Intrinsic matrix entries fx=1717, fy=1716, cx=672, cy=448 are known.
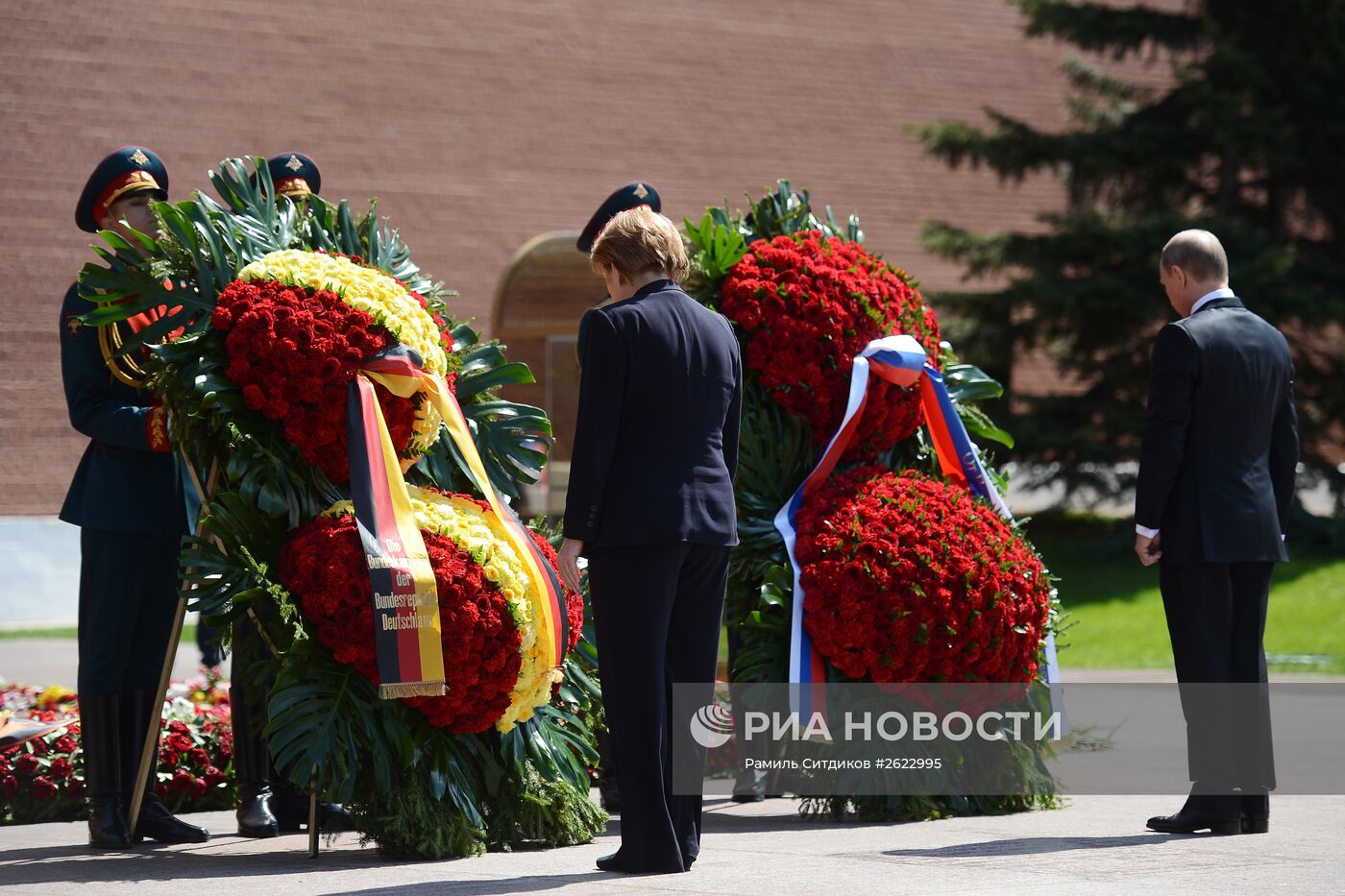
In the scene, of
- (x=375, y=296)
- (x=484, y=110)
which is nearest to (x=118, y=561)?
(x=375, y=296)

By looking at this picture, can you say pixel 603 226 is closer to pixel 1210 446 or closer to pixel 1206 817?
pixel 1210 446

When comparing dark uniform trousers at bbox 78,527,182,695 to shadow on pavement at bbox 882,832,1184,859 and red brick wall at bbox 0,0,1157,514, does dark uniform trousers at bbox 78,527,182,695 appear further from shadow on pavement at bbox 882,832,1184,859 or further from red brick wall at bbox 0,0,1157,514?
red brick wall at bbox 0,0,1157,514

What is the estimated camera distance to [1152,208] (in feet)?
57.3

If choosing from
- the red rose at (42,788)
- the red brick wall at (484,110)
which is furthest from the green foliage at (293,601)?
the red brick wall at (484,110)

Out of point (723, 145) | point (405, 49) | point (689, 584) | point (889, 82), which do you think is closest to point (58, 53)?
point (405, 49)

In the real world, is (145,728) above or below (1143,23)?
below

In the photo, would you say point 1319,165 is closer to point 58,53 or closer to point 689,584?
point 58,53

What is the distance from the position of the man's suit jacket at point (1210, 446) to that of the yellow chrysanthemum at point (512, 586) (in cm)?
190

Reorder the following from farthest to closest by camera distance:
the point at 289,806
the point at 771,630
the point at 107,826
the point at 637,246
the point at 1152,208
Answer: the point at 1152,208
the point at 771,630
the point at 289,806
the point at 107,826
the point at 637,246

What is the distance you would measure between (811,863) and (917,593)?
112 centimetres

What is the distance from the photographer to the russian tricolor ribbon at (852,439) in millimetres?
5691

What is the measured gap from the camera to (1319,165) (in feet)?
58.0

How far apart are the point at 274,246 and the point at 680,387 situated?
153 cm

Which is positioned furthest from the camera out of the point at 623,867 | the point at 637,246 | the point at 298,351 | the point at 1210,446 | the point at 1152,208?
the point at 1152,208
